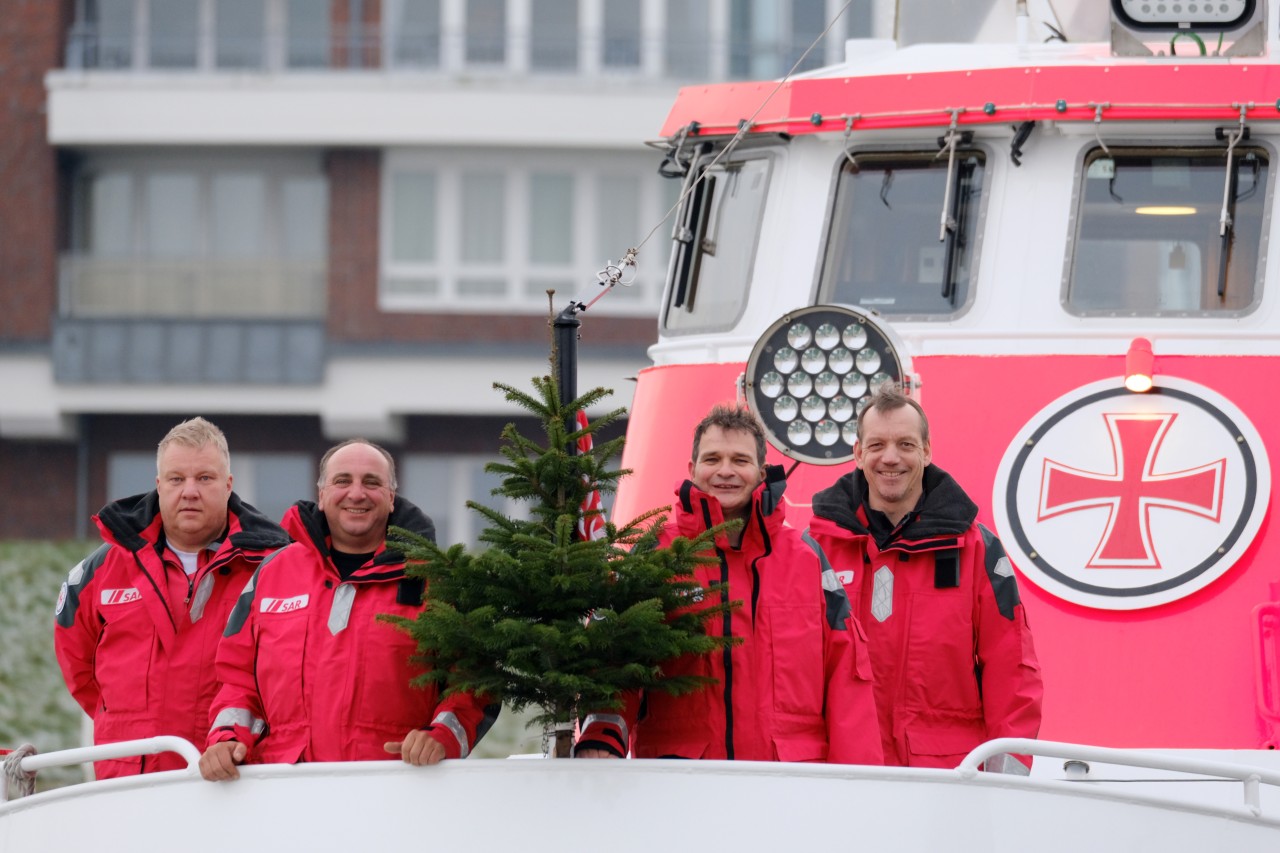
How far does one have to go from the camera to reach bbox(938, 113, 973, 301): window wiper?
7.51 metres

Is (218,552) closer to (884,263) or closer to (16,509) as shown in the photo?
(884,263)

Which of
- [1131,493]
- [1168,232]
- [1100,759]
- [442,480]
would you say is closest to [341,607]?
[1100,759]

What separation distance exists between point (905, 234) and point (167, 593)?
121 inches

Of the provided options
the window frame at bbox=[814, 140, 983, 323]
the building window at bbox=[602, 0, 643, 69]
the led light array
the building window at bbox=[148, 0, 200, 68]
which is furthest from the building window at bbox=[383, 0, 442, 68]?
the led light array

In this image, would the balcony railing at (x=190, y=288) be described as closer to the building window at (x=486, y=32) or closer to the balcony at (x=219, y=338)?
the balcony at (x=219, y=338)

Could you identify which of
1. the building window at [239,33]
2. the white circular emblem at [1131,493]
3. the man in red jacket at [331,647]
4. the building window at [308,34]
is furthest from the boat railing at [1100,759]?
the building window at [239,33]

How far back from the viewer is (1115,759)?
4965 millimetres

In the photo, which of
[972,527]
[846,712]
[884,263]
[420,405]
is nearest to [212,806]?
[846,712]

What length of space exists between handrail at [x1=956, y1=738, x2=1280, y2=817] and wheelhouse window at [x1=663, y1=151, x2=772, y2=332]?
3.17 m

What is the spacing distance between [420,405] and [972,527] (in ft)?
72.2

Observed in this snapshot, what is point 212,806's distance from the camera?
204 inches

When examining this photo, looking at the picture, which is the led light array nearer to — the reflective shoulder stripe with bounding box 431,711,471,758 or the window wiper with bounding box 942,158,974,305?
Result: the window wiper with bounding box 942,158,974,305

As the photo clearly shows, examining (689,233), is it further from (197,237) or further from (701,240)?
(197,237)

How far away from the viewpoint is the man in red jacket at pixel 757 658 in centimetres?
521
